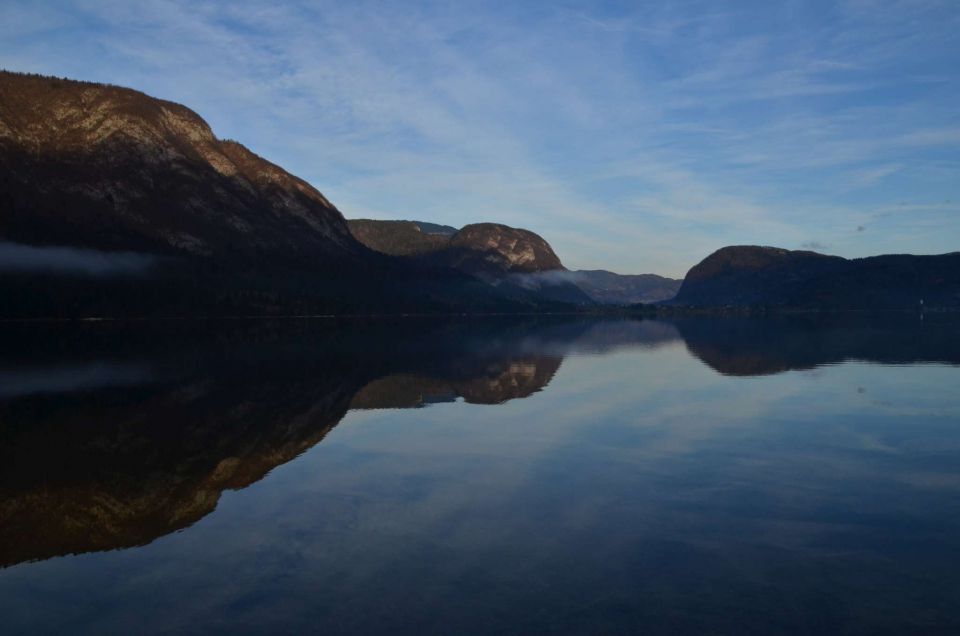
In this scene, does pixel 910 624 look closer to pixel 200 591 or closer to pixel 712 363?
pixel 200 591

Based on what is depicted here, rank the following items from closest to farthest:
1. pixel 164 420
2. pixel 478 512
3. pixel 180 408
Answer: pixel 478 512, pixel 164 420, pixel 180 408

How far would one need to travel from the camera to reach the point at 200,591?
49.0 feet

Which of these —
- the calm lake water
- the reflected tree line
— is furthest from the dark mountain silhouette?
the calm lake water

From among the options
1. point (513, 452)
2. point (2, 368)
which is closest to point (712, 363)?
point (513, 452)

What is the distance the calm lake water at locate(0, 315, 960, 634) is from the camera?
545 inches

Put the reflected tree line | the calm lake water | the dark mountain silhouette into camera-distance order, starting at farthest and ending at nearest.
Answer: the reflected tree line → the dark mountain silhouette → the calm lake water

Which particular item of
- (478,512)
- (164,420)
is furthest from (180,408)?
(478,512)

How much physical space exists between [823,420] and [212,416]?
113 ft

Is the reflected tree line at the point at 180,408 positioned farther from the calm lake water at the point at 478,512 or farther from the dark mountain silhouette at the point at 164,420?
the calm lake water at the point at 478,512

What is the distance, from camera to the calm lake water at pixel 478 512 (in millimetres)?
13836

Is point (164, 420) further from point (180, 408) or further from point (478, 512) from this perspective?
point (478, 512)

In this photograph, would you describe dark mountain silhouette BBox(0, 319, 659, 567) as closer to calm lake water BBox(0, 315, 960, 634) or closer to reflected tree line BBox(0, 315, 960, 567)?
reflected tree line BBox(0, 315, 960, 567)

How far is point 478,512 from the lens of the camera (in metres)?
20.8

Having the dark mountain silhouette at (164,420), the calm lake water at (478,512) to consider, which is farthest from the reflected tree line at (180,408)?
the calm lake water at (478,512)
